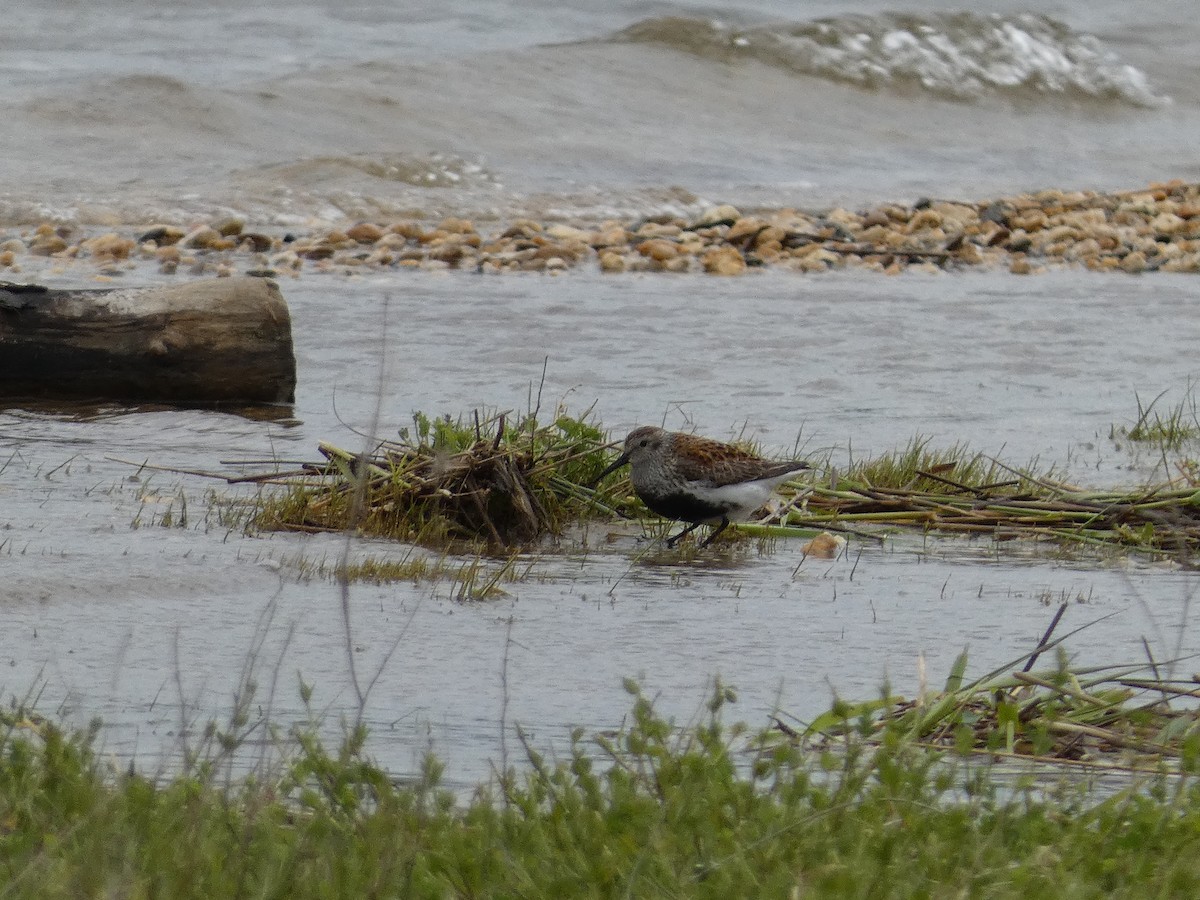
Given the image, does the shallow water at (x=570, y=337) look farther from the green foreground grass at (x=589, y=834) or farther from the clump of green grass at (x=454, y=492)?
the green foreground grass at (x=589, y=834)

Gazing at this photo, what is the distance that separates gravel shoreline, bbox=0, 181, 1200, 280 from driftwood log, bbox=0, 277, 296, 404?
5.80 metres

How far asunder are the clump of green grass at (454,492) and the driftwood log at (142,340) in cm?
245

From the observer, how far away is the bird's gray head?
Result: 7398mm

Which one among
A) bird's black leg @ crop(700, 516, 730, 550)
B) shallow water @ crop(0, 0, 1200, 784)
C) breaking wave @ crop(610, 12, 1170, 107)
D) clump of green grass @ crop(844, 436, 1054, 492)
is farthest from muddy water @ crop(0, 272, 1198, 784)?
breaking wave @ crop(610, 12, 1170, 107)

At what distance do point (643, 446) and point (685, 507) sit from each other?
0.35 meters

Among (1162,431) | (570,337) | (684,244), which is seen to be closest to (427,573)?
(1162,431)

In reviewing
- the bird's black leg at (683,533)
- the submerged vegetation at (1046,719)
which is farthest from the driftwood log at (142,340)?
the submerged vegetation at (1046,719)

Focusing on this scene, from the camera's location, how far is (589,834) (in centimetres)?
354

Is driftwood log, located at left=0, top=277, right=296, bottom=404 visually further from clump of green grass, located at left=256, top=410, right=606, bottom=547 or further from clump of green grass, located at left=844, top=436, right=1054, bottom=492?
clump of green grass, located at left=844, top=436, right=1054, bottom=492

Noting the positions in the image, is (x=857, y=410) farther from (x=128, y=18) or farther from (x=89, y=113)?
(x=128, y=18)

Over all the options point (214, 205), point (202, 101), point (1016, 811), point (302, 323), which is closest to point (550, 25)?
point (202, 101)

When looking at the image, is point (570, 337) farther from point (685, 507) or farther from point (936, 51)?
point (936, 51)

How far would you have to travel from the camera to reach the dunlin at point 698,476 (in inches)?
284

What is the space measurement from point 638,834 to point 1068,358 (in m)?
9.97
